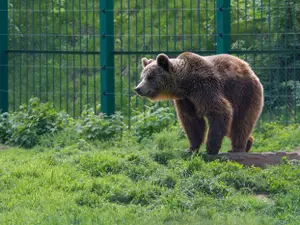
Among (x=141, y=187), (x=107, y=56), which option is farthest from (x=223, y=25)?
(x=141, y=187)

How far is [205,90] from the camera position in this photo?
337 inches

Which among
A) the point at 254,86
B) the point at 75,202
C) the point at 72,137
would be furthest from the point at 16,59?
the point at 75,202

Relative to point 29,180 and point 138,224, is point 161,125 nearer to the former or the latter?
point 29,180

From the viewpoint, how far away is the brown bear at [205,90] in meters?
8.59

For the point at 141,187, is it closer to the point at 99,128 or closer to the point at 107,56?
the point at 99,128

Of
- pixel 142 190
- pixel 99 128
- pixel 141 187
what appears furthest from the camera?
pixel 99 128

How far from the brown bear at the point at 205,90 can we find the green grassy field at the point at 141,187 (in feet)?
1.62

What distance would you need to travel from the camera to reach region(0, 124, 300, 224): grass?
6.39 metres

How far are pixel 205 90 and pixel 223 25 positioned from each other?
2.41 meters

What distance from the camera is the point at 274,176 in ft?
24.5

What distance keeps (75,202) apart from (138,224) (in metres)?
0.95

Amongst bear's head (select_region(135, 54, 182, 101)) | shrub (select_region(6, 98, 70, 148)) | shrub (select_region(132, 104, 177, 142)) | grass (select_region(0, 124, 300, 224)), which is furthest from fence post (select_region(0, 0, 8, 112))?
bear's head (select_region(135, 54, 182, 101))

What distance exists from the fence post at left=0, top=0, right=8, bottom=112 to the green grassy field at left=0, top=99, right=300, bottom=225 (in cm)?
228

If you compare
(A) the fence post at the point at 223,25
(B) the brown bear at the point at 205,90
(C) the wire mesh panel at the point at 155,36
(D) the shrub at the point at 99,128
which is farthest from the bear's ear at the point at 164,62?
(C) the wire mesh panel at the point at 155,36
